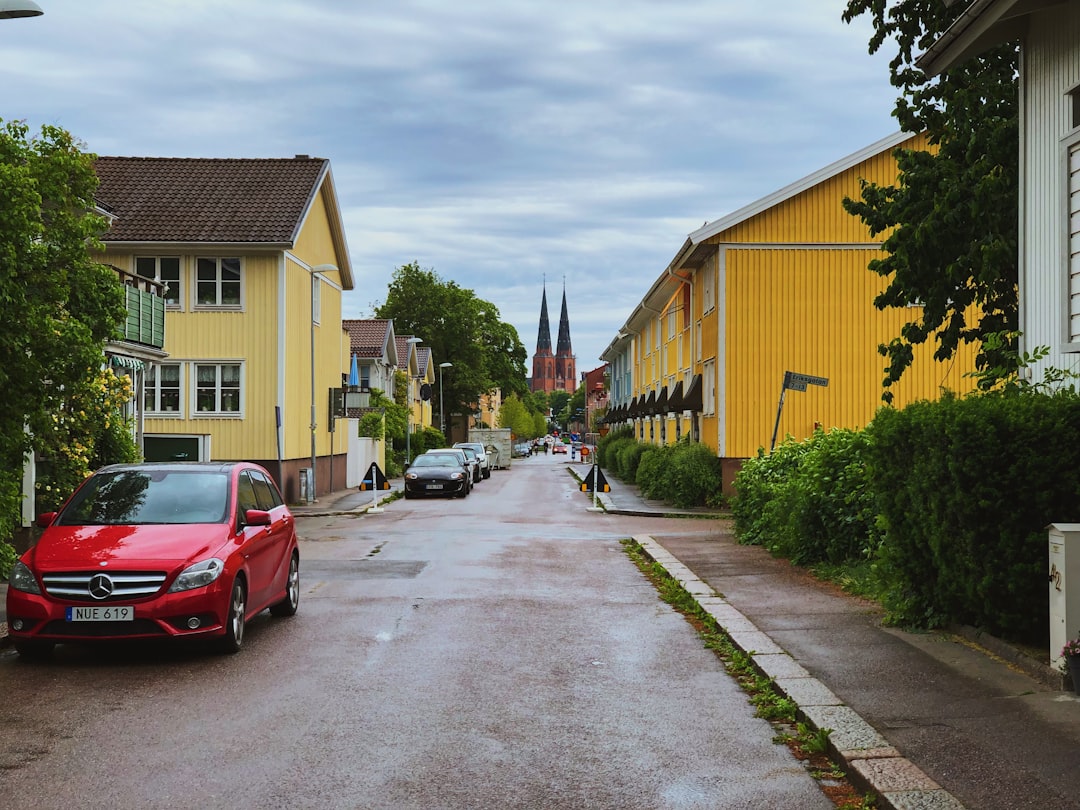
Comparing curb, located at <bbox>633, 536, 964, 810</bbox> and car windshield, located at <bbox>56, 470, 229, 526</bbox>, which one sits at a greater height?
car windshield, located at <bbox>56, 470, 229, 526</bbox>

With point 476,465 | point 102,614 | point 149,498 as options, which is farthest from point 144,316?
point 476,465

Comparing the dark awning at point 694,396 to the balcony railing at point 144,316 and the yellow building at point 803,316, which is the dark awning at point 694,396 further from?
the balcony railing at point 144,316

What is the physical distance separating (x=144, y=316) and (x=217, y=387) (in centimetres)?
1137

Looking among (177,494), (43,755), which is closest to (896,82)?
(177,494)

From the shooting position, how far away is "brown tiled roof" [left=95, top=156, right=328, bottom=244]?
3272 cm

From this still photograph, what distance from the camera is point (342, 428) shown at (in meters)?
41.4

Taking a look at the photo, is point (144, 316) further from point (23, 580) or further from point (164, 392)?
point (23, 580)

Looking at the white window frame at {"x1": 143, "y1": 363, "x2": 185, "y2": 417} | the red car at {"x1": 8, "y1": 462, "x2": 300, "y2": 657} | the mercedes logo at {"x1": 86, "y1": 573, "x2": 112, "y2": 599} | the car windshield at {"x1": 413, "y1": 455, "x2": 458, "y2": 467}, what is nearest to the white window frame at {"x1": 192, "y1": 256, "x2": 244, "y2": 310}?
the white window frame at {"x1": 143, "y1": 363, "x2": 185, "y2": 417}

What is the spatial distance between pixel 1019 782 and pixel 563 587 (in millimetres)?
8972

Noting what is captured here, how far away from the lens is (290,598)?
11.6m

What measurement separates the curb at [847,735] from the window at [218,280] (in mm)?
25203

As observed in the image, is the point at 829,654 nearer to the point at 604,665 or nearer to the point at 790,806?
the point at 604,665

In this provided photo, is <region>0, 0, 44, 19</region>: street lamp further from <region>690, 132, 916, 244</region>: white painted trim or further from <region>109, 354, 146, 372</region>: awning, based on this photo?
<region>690, 132, 916, 244</region>: white painted trim

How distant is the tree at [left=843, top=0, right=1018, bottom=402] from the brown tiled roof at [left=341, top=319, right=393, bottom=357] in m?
40.4
